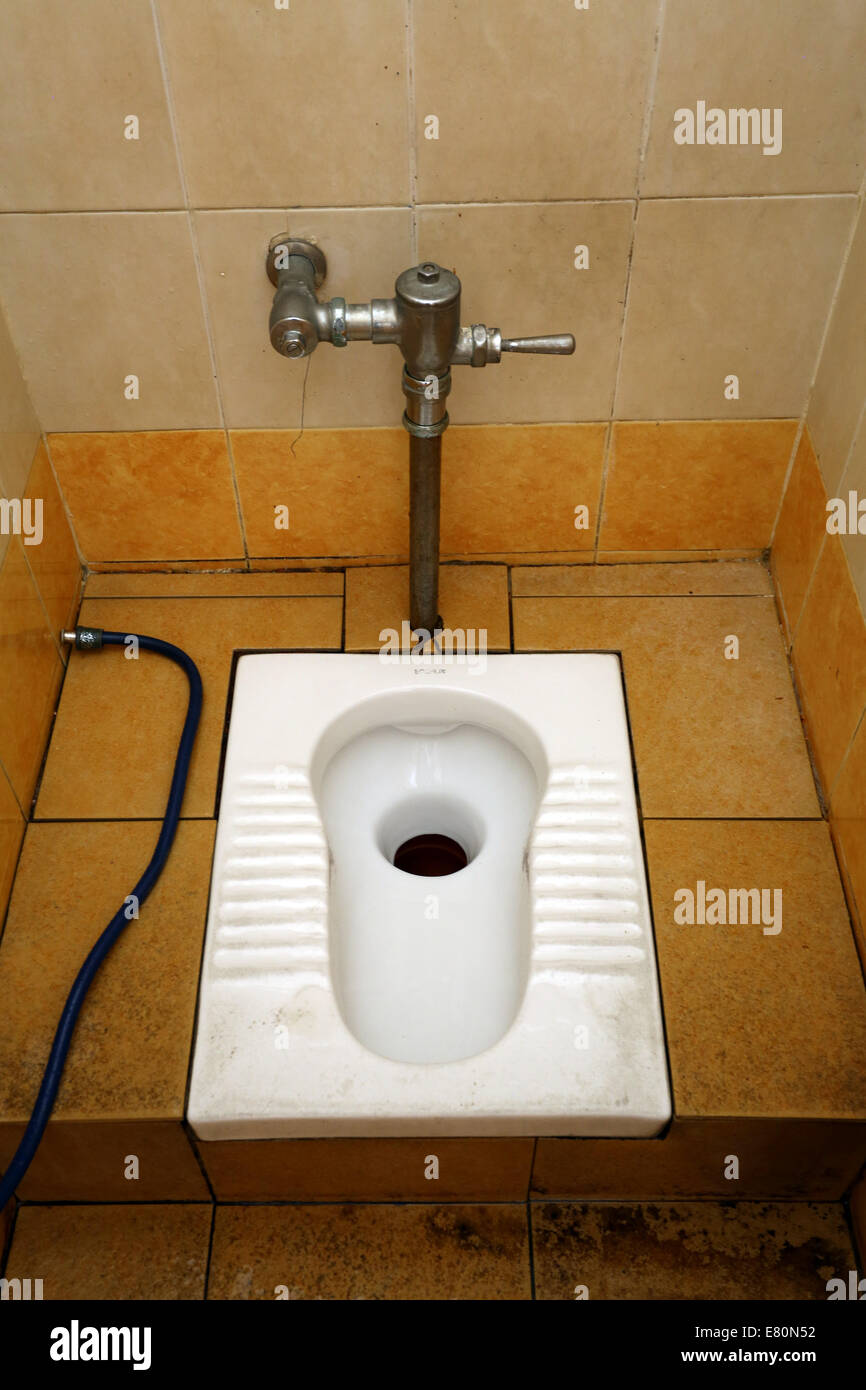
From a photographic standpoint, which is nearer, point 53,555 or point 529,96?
point 529,96

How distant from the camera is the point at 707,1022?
1164 mm

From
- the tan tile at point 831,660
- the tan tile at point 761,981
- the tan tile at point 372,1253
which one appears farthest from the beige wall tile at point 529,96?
the tan tile at point 372,1253

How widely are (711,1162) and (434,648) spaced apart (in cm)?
A: 70

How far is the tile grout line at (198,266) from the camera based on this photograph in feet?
3.64

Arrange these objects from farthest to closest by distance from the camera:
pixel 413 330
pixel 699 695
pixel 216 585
A: pixel 216 585 < pixel 699 695 < pixel 413 330

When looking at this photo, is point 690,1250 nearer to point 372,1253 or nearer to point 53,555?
point 372,1253

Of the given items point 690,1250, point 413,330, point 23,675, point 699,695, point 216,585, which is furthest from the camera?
point 216,585

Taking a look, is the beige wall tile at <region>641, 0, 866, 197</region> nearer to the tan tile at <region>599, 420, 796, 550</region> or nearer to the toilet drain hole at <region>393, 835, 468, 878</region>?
the tan tile at <region>599, 420, 796, 550</region>

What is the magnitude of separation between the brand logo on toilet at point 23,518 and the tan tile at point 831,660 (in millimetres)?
975

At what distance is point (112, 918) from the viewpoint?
1.24 m

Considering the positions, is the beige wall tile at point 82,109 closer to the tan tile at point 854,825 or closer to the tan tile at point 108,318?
the tan tile at point 108,318

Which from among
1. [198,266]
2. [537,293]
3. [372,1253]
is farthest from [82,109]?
[372,1253]

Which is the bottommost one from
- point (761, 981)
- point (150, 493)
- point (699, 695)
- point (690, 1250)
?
point (690, 1250)

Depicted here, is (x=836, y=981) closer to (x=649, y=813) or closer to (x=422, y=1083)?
(x=649, y=813)
